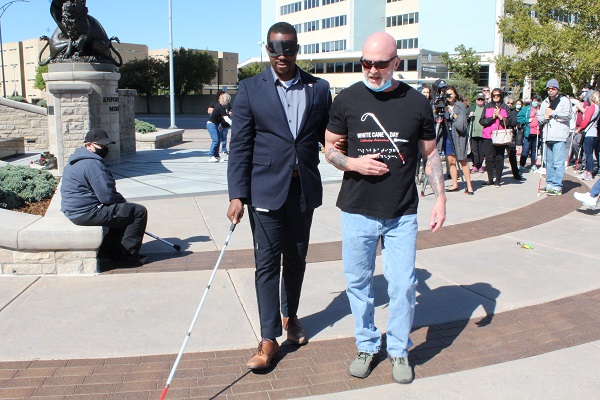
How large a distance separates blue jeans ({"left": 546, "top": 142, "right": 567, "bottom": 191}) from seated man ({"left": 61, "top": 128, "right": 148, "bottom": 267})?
23.7 feet

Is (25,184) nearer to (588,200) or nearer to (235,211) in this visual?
(235,211)

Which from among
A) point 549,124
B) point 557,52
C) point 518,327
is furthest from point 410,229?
point 557,52

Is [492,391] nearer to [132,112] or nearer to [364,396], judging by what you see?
[364,396]

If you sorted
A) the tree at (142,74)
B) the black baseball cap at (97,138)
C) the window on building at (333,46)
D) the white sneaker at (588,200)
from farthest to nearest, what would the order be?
1. the window on building at (333,46)
2. the tree at (142,74)
3. the white sneaker at (588,200)
4. the black baseball cap at (97,138)

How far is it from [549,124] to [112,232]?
24.6 feet

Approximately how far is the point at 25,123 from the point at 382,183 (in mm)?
18689

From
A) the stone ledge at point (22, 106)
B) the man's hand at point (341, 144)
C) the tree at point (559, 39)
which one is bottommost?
the man's hand at point (341, 144)

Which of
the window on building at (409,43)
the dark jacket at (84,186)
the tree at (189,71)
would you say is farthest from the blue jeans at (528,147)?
the window on building at (409,43)

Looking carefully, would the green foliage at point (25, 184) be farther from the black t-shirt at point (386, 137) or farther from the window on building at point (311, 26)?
the window on building at point (311, 26)

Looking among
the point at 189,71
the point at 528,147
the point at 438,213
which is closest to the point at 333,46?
the point at 189,71

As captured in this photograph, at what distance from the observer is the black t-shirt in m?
3.52

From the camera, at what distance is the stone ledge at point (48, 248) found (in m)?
5.48

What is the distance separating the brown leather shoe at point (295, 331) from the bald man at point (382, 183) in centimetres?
52

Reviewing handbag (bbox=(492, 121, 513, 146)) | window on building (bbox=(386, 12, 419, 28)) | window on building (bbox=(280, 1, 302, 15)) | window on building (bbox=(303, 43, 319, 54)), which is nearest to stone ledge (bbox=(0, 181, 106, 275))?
handbag (bbox=(492, 121, 513, 146))
